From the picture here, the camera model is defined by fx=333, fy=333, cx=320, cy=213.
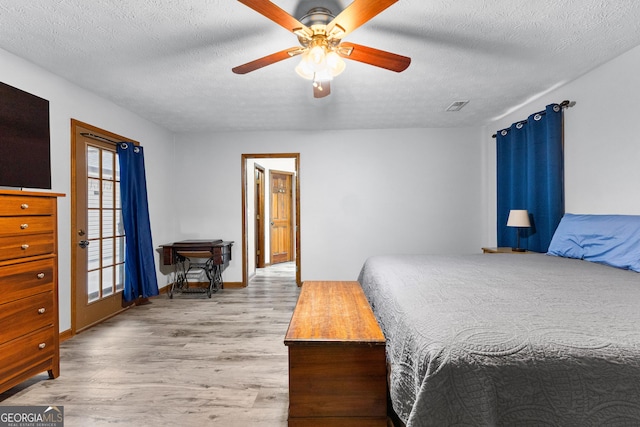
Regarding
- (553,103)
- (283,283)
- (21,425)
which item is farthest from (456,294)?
(283,283)

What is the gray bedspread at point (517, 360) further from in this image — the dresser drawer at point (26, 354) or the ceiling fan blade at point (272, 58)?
the dresser drawer at point (26, 354)

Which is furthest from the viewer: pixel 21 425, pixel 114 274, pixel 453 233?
pixel 453 233

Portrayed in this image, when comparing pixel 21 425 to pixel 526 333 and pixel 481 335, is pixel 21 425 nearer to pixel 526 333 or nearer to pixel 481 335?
pixel 481 335

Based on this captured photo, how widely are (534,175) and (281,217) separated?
513 centimetres

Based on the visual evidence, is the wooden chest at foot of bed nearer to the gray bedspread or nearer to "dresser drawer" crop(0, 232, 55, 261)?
the gray bedspread

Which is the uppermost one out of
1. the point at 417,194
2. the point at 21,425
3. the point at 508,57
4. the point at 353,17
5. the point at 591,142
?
the point at 508,57

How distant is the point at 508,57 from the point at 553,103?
1.14 metres

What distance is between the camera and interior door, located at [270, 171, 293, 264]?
733 centimetres

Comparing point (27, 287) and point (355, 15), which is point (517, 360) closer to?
point (355, 15)

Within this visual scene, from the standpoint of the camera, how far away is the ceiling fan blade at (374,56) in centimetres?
196

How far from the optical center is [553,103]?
341 centimetres

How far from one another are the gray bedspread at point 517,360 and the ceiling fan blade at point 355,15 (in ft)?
4.57

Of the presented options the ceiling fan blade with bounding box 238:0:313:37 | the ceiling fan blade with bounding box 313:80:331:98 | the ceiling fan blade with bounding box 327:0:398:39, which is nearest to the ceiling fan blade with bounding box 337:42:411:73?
the ceiling fan blade with bounding box 327:0:398:39

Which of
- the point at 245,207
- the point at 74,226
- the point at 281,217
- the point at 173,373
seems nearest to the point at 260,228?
the point at 281,217
